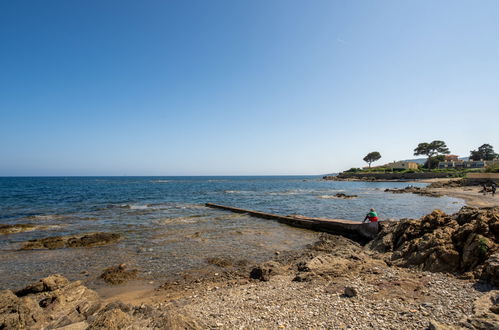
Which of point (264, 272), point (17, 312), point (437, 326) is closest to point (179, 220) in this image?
point (264, 272)

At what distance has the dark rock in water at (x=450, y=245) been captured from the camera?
7789 millimetres

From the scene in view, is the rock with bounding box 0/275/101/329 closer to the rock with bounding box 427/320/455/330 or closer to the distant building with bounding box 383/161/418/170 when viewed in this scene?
the rock with bounding box 427/320/455/330

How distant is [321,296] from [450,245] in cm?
589

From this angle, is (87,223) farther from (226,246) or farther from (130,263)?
(226,246)

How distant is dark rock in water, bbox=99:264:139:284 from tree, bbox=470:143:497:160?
142m

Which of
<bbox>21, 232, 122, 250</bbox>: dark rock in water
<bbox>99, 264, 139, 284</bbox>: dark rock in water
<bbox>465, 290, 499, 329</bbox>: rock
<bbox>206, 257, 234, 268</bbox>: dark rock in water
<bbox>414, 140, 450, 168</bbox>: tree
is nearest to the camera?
<bbox>465, 290, 499, 329</bbox>: rock

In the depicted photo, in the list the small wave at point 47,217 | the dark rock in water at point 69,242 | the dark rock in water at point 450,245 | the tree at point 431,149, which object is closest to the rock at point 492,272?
the dark rock in water at point 450,245

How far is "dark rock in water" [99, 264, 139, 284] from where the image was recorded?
30.2 ft

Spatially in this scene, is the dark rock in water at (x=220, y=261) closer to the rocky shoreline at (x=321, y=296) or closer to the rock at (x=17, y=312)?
the rocky shoreline at (x=321, y=296)

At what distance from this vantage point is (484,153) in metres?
104

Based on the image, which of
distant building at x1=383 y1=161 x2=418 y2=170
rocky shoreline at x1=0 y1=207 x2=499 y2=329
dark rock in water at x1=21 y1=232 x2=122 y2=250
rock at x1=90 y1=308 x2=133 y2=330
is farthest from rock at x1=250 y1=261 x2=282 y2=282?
distant building at x1=383 y1=161 x2=418 y2=170

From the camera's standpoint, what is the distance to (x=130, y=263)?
36.4ft

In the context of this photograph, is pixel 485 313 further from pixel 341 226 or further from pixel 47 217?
pixel 47 217

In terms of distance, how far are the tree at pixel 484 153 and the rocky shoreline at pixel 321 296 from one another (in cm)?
13094
